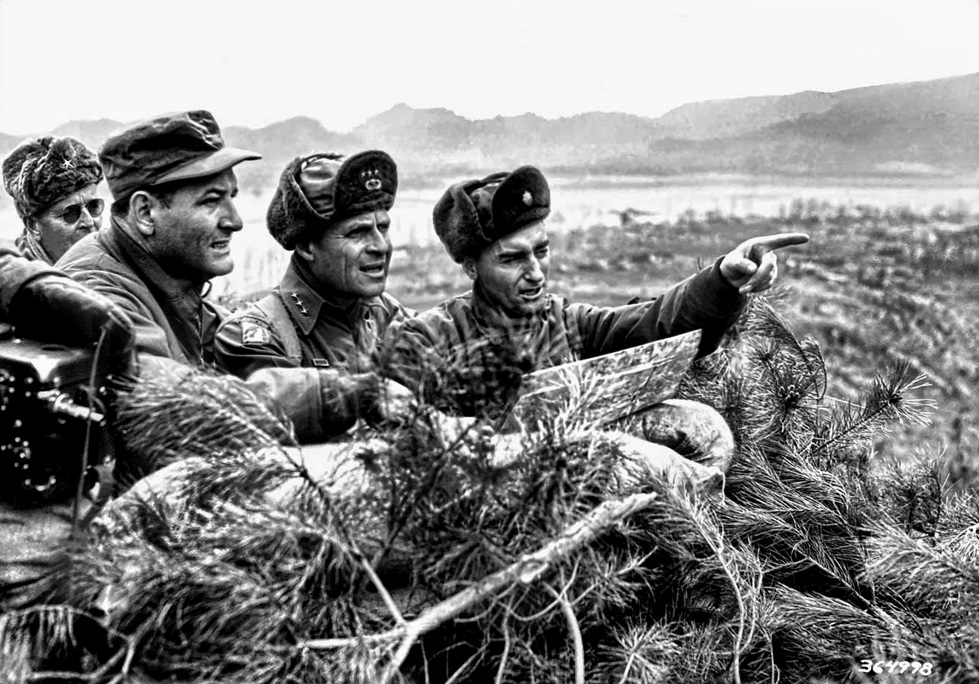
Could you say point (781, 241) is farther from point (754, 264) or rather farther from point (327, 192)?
point (327, 192)

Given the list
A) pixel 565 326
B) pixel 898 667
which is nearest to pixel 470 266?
pixel 565 326

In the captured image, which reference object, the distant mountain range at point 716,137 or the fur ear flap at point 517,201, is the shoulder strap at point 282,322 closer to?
the fur ear flap at point 517,201

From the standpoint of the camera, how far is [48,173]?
12.6 feet

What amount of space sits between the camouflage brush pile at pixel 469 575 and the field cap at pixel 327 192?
3.12 ft

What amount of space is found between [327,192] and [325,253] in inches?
6.2

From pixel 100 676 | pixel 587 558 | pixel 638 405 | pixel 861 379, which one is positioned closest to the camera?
pixel 100 676

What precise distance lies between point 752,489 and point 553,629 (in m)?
0.83

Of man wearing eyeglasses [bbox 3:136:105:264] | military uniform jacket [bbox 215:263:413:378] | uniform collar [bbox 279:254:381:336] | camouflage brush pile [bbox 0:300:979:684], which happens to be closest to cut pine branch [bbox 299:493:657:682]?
camouflage brush pile [bbox 0:300:979:684]

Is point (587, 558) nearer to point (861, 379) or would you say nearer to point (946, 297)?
point (861, 379)

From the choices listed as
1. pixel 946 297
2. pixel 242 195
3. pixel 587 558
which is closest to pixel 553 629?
pixel 587 558

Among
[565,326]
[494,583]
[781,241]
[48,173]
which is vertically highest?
[48,173]

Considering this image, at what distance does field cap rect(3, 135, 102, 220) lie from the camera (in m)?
3.85

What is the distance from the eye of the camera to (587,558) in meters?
1.80

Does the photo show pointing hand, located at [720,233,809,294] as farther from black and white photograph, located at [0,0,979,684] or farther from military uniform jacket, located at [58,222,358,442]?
military uniform jacket, located at [58,222,358,442]
